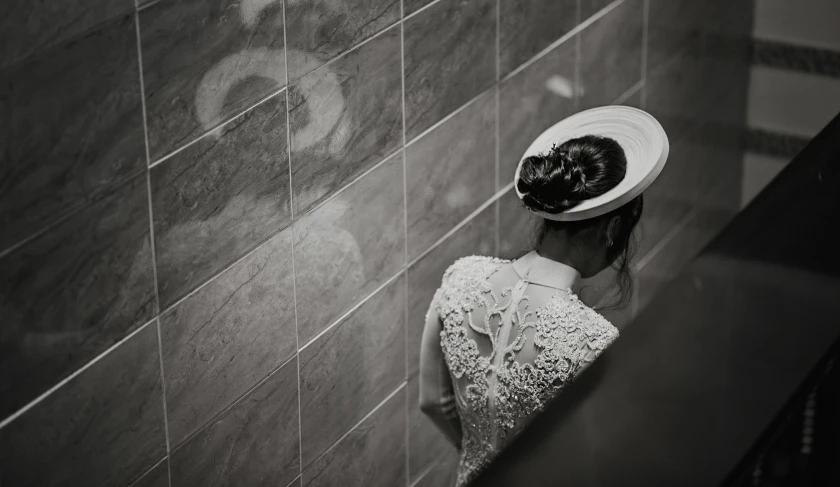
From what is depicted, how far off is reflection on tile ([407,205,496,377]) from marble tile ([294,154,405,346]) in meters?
0.13

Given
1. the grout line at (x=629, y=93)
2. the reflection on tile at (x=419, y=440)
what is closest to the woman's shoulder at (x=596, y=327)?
the reflection on tile at (x=419, y=440)

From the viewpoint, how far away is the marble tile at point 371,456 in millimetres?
3096

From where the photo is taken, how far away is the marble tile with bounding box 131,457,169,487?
2.43 m

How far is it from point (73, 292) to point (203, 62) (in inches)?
21.1

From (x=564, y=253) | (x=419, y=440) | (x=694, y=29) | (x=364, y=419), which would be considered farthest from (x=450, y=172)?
(x=694, y=29)

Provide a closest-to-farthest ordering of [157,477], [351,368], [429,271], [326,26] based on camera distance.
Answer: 1. [157,477]
2. [326,26]
3. [351,368]
4. [429,271]

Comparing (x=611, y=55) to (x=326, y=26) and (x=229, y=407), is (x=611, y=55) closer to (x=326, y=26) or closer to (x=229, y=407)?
(x=326, y=26)

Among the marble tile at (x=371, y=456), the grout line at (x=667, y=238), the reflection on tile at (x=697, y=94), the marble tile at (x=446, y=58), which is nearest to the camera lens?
the marble tile at (x=446, y=58)

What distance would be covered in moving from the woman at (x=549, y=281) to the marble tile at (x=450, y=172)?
0.66m

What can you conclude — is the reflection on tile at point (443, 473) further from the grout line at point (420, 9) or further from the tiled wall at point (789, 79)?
the tiled wall at point (789, 79)

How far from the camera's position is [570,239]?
2.35 meters

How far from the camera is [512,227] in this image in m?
3.73

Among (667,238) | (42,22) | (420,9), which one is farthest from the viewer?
(667,238)

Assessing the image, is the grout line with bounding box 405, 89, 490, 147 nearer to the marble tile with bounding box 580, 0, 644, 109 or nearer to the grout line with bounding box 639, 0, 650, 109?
the marble tile with bounding box 580, 0, 644, 109
